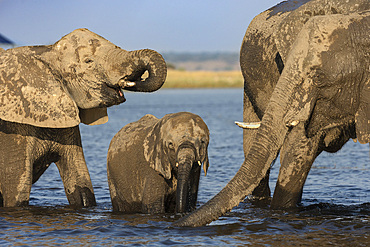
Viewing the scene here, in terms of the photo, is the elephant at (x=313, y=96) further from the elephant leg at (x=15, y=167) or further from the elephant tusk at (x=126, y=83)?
the elephant leg at (x=15, y=167)

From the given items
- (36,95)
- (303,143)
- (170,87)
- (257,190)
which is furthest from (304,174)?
(170,87)

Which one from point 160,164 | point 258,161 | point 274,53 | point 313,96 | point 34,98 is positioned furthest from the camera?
point 274,53

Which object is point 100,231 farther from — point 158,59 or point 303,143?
point 303,143

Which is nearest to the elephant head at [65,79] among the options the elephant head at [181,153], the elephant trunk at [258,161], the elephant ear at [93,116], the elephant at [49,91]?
the elephant at [49,91]

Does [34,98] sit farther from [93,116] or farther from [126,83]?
[126,83]

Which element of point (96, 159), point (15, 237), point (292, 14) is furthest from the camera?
point (96, 159)

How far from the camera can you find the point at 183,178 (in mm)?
6855

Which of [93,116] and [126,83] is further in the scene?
[93,116]

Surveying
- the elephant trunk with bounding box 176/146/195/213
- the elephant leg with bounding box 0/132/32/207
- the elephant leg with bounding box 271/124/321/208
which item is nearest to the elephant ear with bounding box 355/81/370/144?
the elephant leg with bounding box 271/124/321/208

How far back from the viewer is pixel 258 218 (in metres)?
7.74

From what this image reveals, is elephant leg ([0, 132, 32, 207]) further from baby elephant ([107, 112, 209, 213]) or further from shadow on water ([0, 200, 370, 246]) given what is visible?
baby elephant ([107, 112, 209, 213])

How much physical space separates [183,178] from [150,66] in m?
1.17

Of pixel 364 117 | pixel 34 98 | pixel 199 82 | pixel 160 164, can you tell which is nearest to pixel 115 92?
pixel 34 98

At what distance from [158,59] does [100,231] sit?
172 cm
